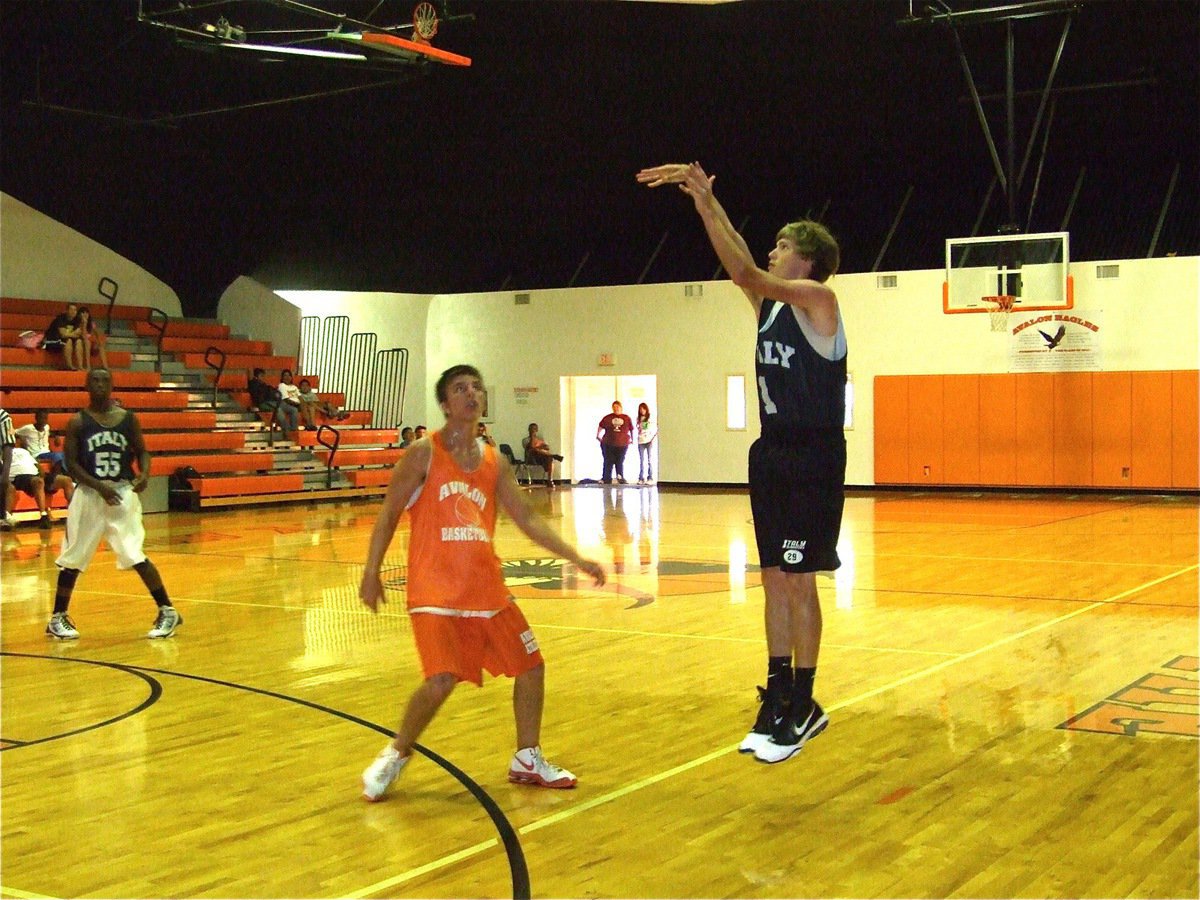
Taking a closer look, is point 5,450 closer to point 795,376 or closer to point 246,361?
point 246,361

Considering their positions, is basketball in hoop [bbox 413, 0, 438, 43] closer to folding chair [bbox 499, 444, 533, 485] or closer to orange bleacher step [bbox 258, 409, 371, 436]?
orange bleacher step [bbox 258, 409, 371, 436]

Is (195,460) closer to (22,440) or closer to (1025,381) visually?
(22,440)

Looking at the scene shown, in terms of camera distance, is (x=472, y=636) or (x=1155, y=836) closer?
(x=1155, y=836)

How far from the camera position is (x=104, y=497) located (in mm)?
8430

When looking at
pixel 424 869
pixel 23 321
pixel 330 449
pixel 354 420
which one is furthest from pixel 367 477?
pixel 424 869

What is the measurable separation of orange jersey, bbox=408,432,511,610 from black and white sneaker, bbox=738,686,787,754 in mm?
1033

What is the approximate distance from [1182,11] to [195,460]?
595 inches

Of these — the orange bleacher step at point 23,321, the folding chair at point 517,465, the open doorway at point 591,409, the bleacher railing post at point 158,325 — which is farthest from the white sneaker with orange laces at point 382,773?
the open doorway at point 591,409

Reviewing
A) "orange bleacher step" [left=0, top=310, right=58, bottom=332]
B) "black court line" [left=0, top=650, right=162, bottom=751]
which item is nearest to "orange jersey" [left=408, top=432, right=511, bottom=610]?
"black court line" [left=0, top=650, right=162, bottom=751]

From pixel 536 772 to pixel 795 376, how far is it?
1756mm

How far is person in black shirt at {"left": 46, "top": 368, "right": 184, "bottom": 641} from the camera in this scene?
843 cm

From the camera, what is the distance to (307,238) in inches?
998

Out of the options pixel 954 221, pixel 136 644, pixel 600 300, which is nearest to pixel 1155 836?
pixel 136 644

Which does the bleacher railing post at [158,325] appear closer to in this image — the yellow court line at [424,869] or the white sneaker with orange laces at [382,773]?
the white sneaker with orange laces at [382,773]
